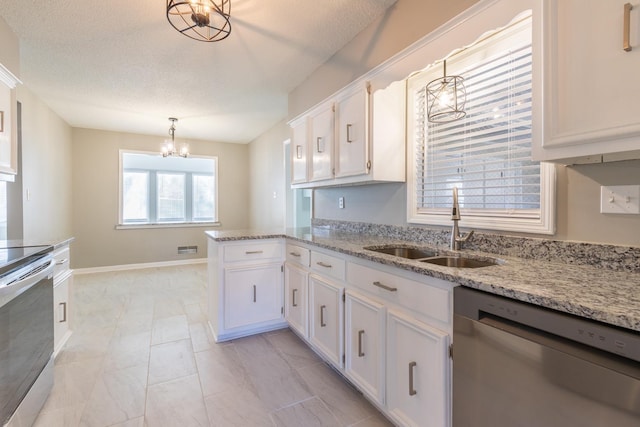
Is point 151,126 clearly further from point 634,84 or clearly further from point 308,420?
point 634,84

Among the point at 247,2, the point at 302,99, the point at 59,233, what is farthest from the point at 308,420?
the point at 59,233

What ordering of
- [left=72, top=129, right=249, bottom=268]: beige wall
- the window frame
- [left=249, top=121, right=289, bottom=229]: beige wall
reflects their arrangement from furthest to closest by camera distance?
1. the window frame
2. [left=72, top=129, right=249, bottom=268]: beige wall
3. [left=249, top=121, right=289, bottom=229]: beige wall

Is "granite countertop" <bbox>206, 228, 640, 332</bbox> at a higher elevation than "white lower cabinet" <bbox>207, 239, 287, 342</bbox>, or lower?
→ higher

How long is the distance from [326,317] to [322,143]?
1.46 meters

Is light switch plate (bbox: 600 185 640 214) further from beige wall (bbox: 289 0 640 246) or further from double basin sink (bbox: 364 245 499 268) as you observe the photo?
double basin sink (bbox: 364 245 499 268)

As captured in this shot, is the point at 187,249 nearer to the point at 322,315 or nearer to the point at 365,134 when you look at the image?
the point at 322,315

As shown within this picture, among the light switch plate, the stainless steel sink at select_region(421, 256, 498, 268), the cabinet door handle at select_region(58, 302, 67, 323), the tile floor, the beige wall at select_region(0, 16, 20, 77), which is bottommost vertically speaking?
the tile floor

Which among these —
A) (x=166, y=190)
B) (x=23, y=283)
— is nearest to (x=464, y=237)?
(x=23, y=283)

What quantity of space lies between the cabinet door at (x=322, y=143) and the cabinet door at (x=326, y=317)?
950mm

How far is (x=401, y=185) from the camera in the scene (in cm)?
223

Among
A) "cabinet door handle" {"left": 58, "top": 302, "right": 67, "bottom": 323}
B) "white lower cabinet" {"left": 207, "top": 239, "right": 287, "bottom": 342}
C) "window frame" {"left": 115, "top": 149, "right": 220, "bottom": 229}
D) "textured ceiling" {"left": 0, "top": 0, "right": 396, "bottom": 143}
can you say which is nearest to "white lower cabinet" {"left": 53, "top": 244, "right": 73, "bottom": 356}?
"cabinet door handle" {"left": 58, "top": 302, "right": 67, "bottom": 323}

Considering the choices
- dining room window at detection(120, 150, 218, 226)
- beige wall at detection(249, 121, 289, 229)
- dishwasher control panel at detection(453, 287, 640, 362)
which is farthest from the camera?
dining room window at detection(120, 150, 218, 226)

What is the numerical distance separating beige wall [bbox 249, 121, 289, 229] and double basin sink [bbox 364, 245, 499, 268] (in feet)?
9.83

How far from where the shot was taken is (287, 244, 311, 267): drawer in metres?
2.29
